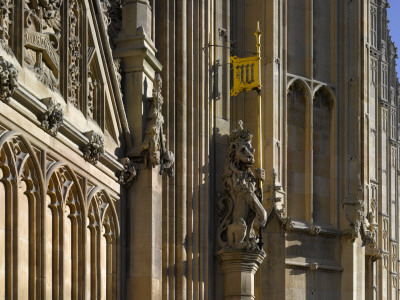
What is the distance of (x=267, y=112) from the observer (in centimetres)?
2961

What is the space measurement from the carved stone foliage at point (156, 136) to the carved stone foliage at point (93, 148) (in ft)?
5.29

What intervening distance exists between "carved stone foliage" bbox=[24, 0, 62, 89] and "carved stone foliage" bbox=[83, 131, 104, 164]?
950 millimetres

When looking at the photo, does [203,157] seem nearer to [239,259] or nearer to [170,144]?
[170,144]

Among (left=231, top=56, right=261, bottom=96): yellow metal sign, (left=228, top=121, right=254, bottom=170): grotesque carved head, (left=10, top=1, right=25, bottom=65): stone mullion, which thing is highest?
(left=231, top=56, right=261, bottom=96): yellow metal sign

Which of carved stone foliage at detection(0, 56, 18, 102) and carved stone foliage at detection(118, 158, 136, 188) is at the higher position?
carved stone foliage at detection(0, 56, 18, 102)

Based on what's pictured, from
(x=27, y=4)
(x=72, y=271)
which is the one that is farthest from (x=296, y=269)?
(x=27, y=4)

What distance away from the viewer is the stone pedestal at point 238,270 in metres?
25.7

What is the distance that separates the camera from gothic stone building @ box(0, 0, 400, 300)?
65.1ft

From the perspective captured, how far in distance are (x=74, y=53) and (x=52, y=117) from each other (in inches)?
77.3

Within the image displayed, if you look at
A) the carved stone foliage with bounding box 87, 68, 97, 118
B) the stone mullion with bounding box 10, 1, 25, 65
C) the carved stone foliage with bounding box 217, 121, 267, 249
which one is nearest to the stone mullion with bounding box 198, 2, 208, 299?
the carved stone foliage with bounding box 217, 121, 267, 249

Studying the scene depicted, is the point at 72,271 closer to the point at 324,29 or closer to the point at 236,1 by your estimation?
the point at 236,1

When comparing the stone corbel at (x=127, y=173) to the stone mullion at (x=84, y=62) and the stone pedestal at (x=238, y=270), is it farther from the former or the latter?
the stone pedestal at (x=238, y=270)

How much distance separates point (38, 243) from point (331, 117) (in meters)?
12.6

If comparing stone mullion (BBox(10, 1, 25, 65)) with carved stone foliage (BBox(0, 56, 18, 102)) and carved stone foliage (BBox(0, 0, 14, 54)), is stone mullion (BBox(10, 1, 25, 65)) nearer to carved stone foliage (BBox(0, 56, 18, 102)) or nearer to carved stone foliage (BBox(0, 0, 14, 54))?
carved stone foliage (BBox(0, 0, 14, 54))
